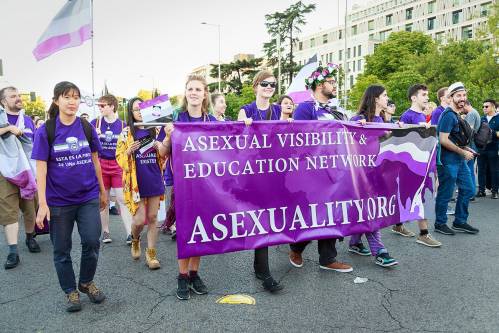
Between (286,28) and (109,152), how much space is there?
5314 centimetres

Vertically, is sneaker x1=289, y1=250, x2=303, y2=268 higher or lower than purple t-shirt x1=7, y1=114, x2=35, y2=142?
lower

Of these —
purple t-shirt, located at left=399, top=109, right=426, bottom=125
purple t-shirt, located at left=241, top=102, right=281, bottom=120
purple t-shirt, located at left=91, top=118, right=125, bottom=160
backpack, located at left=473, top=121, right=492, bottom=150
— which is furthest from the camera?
backpack, located at left=473, top=121, right=492, bottom=150

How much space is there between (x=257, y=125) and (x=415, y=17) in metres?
80.9

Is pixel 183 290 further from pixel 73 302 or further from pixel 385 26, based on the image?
pixel 385 26

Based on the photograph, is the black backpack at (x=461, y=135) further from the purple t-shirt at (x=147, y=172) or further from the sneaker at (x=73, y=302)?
the sneaker at (x=73, y=302)

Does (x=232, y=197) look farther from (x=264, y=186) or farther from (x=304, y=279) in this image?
(x=304, y=279)

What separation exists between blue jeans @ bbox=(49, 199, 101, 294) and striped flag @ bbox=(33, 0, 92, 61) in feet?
11.1

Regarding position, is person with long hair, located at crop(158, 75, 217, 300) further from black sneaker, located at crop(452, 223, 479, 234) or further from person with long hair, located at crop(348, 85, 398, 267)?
black sneaker, located at crop(452, 223, 479, 234)

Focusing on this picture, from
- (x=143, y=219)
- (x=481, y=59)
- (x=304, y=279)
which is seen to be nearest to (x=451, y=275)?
(x=304, y=279)

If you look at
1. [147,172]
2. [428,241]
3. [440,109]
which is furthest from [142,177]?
[440,109]

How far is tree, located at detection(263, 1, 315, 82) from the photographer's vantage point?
55.2m

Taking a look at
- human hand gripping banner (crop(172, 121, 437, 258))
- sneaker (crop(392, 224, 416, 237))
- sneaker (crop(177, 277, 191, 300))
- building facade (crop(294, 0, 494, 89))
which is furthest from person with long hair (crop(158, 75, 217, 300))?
building facade (crop(294, 0, 494, 89))

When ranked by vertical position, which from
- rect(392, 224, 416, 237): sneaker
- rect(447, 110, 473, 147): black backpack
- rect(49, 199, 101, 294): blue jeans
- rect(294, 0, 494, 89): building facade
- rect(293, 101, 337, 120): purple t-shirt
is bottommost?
rect(392, 224, 416, 237): sneaker

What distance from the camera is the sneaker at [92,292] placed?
12.9ft
